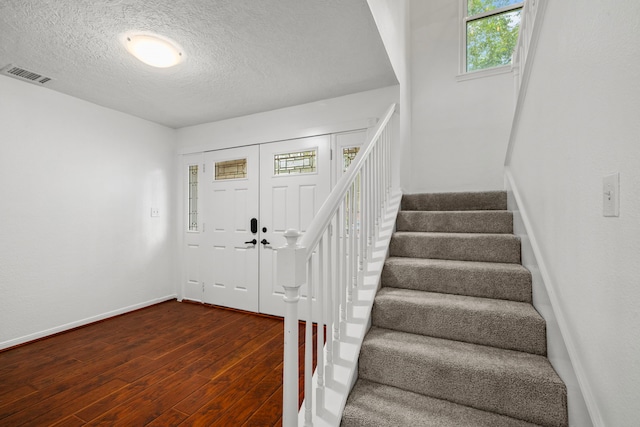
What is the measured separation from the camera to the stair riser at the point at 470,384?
3.77ft

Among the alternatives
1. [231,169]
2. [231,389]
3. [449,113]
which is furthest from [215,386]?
[449,113]

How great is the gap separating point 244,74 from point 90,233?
2.40 meters

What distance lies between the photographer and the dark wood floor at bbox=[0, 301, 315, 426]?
1.64 meters

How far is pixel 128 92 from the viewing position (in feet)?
9.47

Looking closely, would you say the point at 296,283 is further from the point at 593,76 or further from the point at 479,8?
the point at 479,8

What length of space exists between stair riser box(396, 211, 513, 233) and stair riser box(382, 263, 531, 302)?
0.57 metres

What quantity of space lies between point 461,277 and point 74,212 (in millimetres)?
3667

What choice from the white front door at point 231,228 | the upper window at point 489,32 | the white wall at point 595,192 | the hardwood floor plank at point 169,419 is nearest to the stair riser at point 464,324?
the white wall at point 595,192

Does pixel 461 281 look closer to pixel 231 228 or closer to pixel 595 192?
pixel 595 192

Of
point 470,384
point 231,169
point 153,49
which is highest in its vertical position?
point 153,49

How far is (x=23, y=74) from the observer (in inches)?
97.7

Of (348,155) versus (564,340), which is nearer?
(564,340)

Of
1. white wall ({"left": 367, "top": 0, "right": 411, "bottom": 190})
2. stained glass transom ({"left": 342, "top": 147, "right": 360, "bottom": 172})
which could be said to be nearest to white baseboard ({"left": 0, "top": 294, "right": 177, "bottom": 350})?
stained glass transom ({"left": 342, "top": 147, "right": 360, "bottom": 172})

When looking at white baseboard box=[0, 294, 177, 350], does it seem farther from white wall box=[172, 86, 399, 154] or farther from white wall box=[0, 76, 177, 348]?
white wall box=[172, 86, 399, 154]
